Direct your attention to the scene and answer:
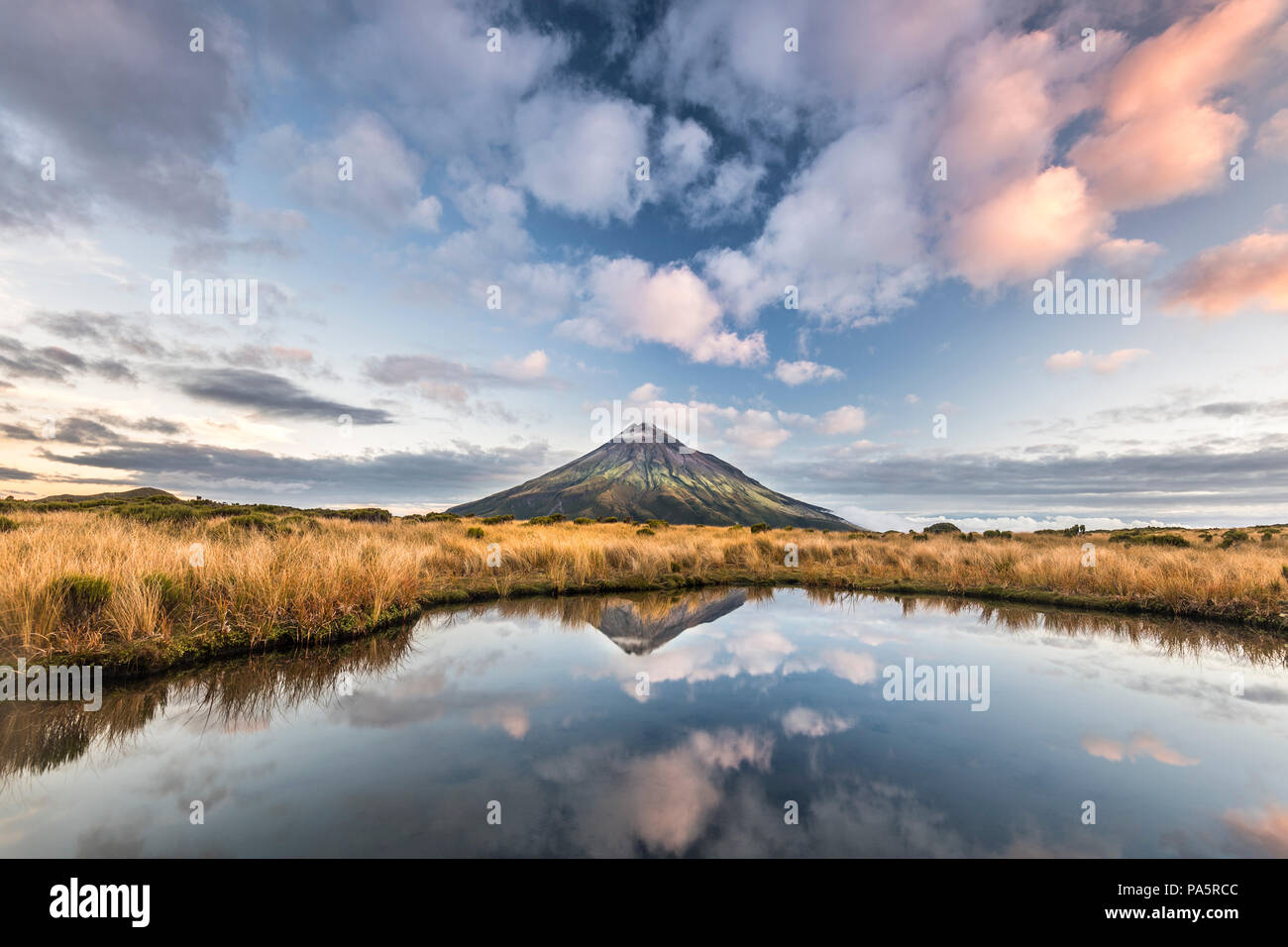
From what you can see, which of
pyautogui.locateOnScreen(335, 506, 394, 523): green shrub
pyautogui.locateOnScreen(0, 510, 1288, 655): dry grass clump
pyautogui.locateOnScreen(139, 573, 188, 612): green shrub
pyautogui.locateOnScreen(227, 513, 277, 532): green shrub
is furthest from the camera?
pyautogui.locateOnScreen(335, 506, 394, 523): green shrub

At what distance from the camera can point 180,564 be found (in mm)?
9094

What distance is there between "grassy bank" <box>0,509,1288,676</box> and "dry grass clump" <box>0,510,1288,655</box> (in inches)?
1.5

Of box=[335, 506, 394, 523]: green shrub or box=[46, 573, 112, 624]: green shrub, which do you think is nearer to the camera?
box=[46, 573, 112, 624]: green shrub

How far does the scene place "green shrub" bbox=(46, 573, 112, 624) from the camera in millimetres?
7059

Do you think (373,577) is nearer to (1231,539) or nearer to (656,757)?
(656,757)

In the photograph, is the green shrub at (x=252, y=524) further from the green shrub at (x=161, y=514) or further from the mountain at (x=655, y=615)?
the mountain at (x=655, y=615)

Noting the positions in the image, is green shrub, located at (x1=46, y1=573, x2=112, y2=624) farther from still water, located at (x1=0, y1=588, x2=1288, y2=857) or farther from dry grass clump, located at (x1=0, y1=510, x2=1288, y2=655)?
still water, located at (x1=0, y1=588, x2=1288, y2=857)

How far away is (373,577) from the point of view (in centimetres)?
1063

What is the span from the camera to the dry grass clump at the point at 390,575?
7219mm

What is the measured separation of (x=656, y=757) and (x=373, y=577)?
833cm

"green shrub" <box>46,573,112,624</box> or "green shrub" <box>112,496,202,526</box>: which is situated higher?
"green shrub" <box>112,496,202,526</box>

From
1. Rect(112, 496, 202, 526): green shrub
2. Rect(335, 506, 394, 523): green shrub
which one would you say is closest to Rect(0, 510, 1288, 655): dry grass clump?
Rect(112, 496, 202, 526): green shrub
